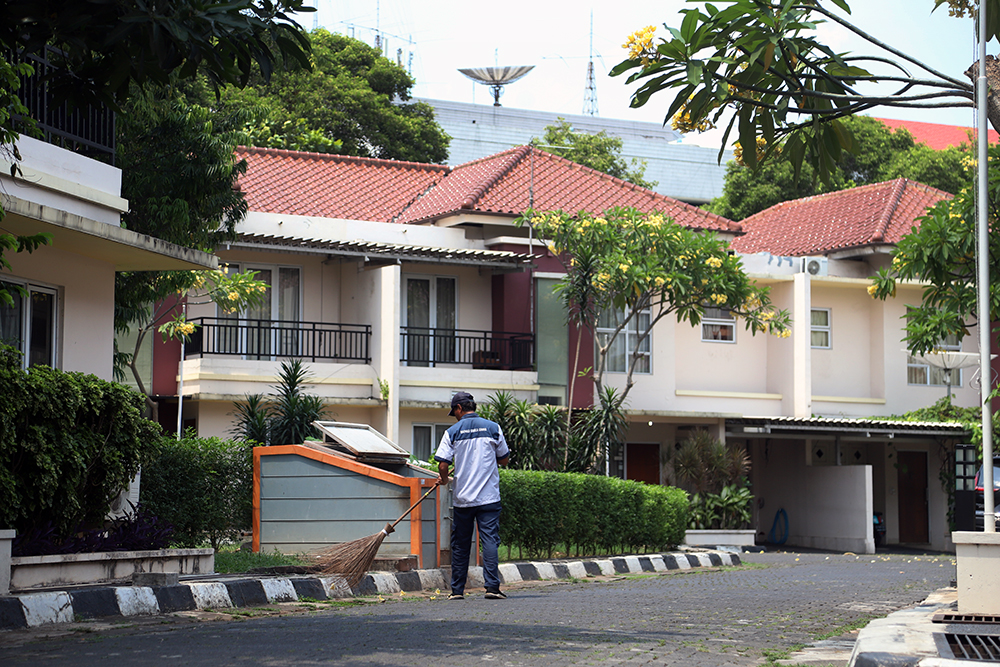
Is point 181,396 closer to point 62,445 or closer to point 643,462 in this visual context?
point 643,462

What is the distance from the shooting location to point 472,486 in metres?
10.5

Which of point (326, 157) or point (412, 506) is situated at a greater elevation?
point (326, 157)

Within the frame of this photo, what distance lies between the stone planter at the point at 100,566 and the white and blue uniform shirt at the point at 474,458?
7.53 feet

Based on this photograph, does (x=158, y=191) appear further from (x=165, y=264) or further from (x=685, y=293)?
(x=685, y=293)

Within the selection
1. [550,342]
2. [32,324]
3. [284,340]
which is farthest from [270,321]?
[32,324]

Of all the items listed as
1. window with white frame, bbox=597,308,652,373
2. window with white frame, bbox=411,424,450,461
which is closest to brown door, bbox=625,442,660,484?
window with white frame, bbox=597,308,652,373

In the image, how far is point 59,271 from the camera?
11656mm

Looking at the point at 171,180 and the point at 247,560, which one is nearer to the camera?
the point at 247,560

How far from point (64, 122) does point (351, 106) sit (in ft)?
89.9

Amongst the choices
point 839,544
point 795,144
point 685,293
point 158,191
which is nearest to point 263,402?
point 158,191

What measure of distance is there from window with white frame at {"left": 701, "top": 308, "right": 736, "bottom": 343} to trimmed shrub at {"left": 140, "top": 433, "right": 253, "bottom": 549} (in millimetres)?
16598

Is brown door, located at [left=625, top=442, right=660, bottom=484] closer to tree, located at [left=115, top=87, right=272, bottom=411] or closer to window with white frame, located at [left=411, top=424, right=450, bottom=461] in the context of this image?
window with white frame, located at [left=411, top=424, right=450, bottom=461]

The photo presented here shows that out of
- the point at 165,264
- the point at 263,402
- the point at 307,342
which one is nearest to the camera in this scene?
the point at 165,264

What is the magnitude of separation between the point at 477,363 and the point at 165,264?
497 inches
